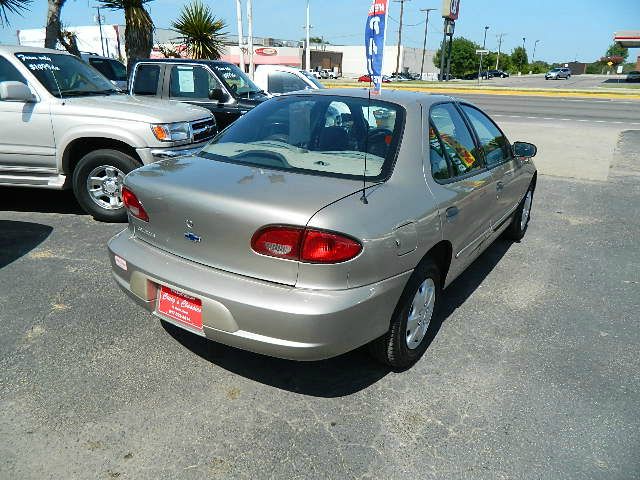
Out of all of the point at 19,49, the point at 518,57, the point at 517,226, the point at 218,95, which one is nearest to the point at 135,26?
the point at 218,95

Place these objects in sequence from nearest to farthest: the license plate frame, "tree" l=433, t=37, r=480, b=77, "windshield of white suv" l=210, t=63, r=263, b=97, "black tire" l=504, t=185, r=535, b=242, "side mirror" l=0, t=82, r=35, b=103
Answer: the license plate frame < "side mirror" l=0, t=82, r=35, b=103 < "black tire" l=504, t=185, r=535, b=242 < "windshield of white suv" l=210, t=63, r=263, b=97 < "tree" l=433, t=37, r=480, b=77

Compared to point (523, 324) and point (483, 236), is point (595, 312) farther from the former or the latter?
point (483, 236)

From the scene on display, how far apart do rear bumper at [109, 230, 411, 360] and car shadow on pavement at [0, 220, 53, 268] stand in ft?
8.63

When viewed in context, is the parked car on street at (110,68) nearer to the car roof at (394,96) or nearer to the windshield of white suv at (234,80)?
the windshield of white suv at (234,80)

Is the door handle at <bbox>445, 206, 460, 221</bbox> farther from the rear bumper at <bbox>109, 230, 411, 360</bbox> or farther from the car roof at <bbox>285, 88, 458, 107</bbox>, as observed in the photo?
the car roof at <bbox>285, 88, 458, 107</bbox>

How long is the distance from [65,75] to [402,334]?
5.08 m

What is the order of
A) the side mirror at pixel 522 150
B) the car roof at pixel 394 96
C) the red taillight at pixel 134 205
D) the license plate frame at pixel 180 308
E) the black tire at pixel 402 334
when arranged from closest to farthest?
the license plate frame at pixel 180 308 → the black tire at pixel 402 334 → the red taillight at pixel 134 205 → the car roof at pixel 394 96 → the side mirror at pixel 522 150

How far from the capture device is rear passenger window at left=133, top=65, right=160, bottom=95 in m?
7.96

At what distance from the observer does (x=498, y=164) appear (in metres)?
3.95

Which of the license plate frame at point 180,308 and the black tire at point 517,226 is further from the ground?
the license plate frame at point 180,308

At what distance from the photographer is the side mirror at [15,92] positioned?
4801 millimetres

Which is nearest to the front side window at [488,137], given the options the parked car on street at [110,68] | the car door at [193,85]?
the car door at [193,85]

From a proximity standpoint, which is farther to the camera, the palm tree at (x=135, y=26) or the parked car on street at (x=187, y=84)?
the palm tree at (x=135, y=26)

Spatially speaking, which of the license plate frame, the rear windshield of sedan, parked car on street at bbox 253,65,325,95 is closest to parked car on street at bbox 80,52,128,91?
parked car on street at bbox 253,65,325,95
